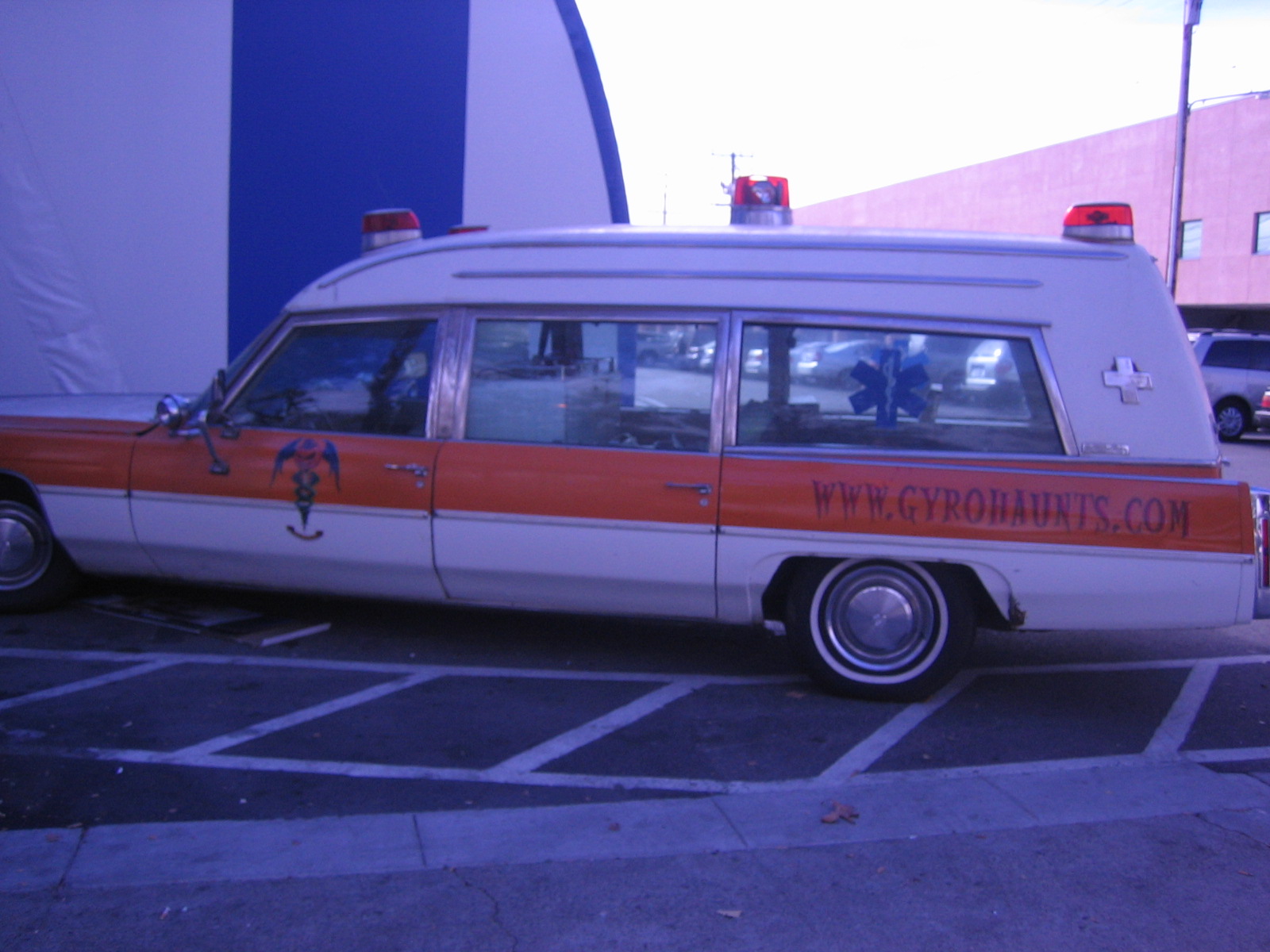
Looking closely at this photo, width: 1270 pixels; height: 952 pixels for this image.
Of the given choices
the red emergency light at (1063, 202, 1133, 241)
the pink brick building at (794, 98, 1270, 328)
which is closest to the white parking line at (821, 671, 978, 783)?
the red emergency light at (1063, 202, 1133, 241)

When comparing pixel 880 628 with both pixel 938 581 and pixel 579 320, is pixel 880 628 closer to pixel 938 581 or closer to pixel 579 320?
pixel 938 581

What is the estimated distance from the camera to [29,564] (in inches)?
242

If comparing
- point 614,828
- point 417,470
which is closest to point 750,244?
point 417,470

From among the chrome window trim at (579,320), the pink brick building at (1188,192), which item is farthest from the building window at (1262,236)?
the chrome window trim at (579,320)

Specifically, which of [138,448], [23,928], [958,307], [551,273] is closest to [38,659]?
[138,448]

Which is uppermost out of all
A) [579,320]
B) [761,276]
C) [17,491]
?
[761,276]

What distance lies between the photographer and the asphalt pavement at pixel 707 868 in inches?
128

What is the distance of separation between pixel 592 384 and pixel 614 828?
7.10 ft

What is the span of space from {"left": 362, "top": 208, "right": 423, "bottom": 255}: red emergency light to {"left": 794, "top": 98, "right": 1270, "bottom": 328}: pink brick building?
81.1 ft

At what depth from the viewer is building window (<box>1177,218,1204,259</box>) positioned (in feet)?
115

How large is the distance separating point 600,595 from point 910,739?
4.94ft

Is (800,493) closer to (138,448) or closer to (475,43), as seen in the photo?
(138,448)

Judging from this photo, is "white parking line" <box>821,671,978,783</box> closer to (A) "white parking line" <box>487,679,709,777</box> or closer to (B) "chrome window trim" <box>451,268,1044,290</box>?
(A) "white parking line" <box>487,679,709,777</box>

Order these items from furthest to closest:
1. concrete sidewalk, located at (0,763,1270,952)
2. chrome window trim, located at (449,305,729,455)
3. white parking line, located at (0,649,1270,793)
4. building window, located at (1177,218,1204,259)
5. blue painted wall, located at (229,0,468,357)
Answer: building window, located at (1177,218,1204,259) → blue painted wall, located at (229,0,468,357) → chrome window trim, located at (449,305,729,455) → white parking line, located at (0,649,1270,793) → concrete sidewalk, located at (0,763,1270,952)
